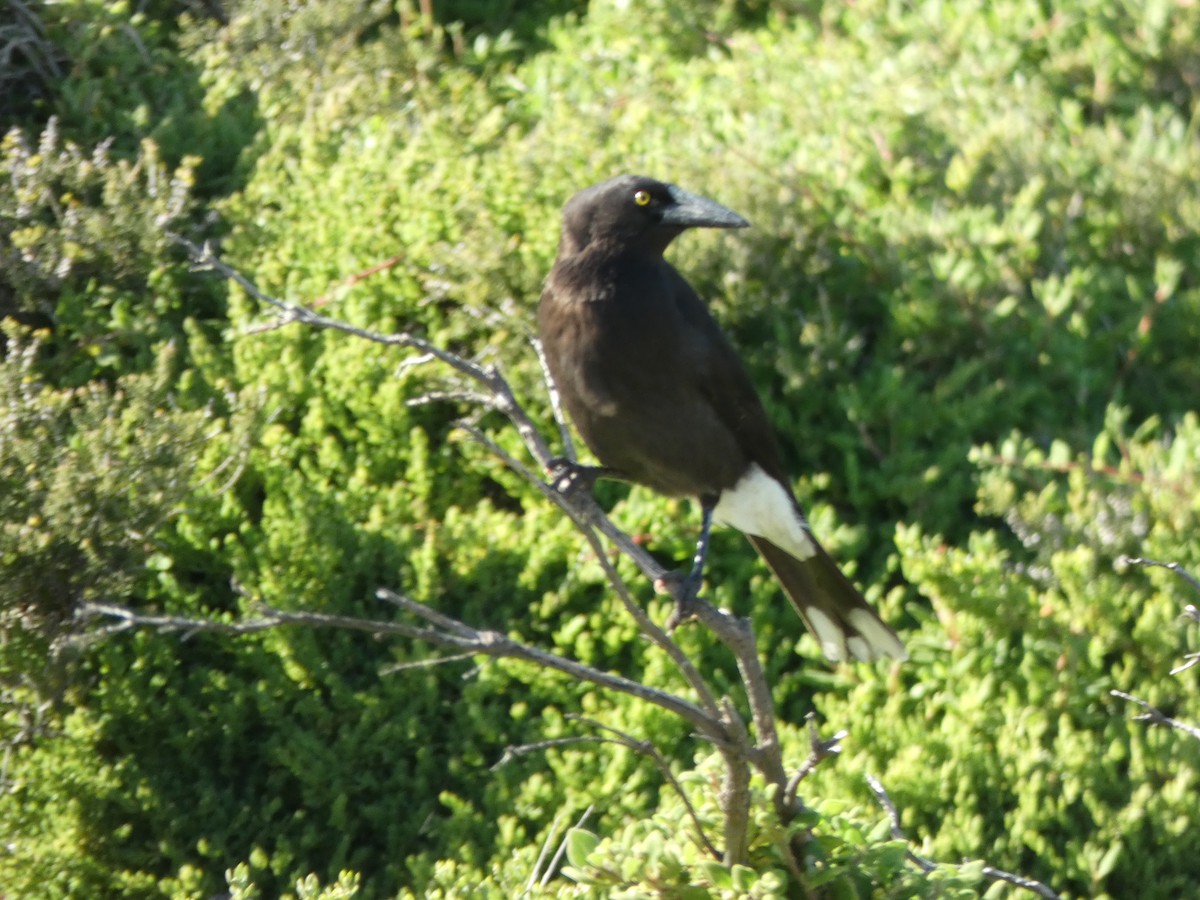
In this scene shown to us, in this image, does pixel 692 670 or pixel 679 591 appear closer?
pixel 692 670

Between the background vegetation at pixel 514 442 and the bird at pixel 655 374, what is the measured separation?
0.61 metres

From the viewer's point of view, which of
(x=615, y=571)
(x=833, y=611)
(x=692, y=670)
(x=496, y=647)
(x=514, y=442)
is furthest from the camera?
(x=514, y=442)

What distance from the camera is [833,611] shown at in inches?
176

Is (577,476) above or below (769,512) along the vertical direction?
above

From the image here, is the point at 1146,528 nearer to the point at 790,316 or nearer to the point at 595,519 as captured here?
the point at 790,316

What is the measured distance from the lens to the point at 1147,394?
6102mm

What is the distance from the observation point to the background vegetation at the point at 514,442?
442cm

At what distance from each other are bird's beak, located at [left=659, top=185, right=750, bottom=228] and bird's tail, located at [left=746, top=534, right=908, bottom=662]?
1.06 m

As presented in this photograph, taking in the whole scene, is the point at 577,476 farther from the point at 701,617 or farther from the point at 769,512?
the point at 701,617

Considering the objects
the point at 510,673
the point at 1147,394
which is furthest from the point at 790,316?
the point at 510,673

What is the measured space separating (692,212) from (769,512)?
96cm

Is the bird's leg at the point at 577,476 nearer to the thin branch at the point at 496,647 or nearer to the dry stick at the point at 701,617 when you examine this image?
the dry stick at the point at 701,617

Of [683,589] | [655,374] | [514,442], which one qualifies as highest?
[655,374]

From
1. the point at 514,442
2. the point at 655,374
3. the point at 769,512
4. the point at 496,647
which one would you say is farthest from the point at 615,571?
the point at 514,442
